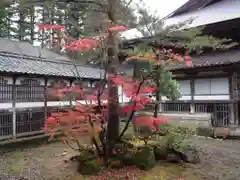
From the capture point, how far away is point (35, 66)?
11.5m

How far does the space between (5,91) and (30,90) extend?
1269 millimetres

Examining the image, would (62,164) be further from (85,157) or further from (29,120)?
(29,120)

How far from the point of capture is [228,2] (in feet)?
48.8

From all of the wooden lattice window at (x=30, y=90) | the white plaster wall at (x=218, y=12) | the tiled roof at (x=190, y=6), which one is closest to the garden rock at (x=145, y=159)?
the wooden lattice window at (x=30, y=90)

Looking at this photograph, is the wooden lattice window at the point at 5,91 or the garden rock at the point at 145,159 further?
the wooden lattice window at the point at 5,91

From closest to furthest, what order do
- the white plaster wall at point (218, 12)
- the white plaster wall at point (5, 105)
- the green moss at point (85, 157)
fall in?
the green moss at point (85, 157), the white plaster wall at point (5, 105), the white plaster wall at point (218, 12)

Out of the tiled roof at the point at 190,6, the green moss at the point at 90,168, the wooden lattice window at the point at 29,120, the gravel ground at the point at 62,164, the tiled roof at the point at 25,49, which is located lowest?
the gravel ground at the point at 62,164

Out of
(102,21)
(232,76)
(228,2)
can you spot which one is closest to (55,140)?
(102,21)

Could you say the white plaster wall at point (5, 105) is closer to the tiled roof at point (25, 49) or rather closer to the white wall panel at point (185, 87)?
the tiled roof at point (25, 49)

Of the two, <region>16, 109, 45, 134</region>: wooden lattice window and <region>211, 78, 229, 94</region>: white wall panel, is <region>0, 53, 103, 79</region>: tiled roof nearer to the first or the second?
<region>16, 109, 45, 134</region>: wooden lattice window

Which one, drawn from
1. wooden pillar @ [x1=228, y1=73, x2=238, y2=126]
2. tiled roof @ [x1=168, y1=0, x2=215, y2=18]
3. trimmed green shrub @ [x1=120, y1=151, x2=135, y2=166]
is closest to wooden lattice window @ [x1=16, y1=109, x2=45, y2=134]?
trimmed green shrub @ [x1=120, y1=151, x2=135, y2=166]

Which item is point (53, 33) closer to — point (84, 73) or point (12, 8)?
point (12, 8)

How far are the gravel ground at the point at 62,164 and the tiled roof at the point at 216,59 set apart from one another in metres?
3.89

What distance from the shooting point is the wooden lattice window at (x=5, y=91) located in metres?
9.76
